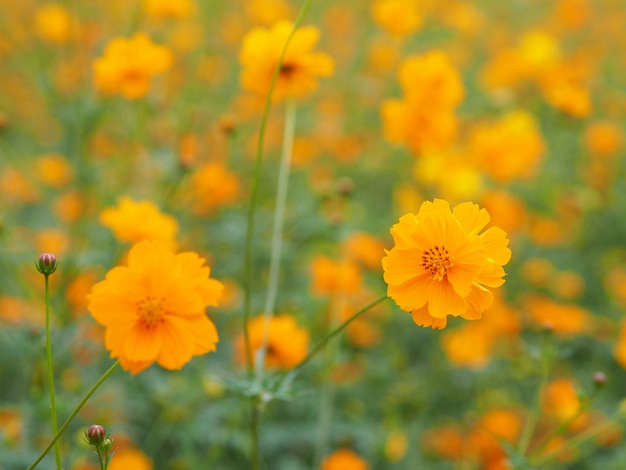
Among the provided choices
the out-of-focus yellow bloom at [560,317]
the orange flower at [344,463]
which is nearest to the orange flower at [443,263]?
the orange flower at [344,463]

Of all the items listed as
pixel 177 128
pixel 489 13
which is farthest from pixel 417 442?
pixel 489 13

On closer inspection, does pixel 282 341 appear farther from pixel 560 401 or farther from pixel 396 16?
pixel 396 16

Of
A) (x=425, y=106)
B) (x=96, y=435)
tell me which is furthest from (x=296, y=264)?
(x=96, y=435)

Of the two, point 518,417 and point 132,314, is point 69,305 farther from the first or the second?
point 518,417

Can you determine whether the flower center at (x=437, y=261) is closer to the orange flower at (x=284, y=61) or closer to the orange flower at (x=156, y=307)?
the orange flower at (x=156, y=307)

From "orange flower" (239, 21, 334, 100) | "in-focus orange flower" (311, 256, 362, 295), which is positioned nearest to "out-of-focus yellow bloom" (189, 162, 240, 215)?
"in-focus orange flower" (311, 256, 362, 295)
